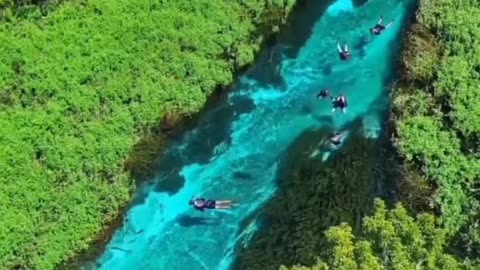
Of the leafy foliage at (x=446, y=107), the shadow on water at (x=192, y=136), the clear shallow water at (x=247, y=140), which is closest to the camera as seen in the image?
the leafy foliage at (x=446, y=107)

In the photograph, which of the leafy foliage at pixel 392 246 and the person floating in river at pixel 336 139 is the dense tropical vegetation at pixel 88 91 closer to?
the person floating in river at pixel 336 139

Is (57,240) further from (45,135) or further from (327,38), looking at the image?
(327,38)

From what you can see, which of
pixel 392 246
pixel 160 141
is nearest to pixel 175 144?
pixel 160 141

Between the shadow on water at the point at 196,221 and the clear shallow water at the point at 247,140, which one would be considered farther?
the shadow on water at the point at 196,221

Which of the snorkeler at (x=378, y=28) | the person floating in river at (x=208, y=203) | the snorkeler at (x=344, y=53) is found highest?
the snorkeler at (x=378, y=28)

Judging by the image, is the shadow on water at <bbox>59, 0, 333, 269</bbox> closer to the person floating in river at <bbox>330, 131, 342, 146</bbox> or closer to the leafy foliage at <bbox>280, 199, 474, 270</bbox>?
the person floating in river at <bbox>330, 131, 342, 146</bbox>

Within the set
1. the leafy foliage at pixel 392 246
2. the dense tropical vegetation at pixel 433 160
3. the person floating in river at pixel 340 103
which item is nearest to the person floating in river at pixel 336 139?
the person floating in river at pixel 340 103

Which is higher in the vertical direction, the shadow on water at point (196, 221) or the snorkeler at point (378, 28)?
the snorkeler at point (378, 28)
